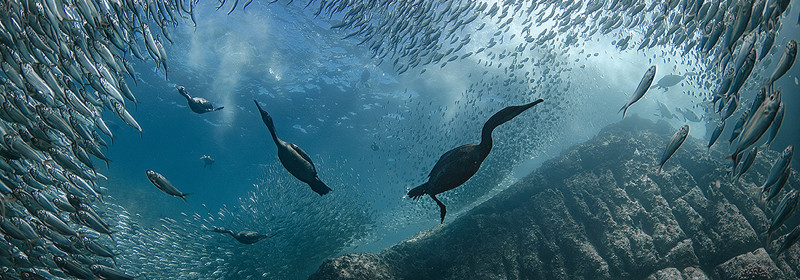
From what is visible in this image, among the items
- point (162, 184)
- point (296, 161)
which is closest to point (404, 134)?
point (162, 184)

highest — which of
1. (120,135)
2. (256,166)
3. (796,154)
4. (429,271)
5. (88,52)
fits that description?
(120,135)

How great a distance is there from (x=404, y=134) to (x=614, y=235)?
20923 millimetres

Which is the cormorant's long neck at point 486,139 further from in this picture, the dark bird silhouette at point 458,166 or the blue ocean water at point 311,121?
the blue ocean water at point 311,121

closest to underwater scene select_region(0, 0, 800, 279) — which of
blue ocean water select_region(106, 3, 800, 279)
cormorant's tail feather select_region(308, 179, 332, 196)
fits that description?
cormorant's tail feather select_region(308, 179, 332, 196)

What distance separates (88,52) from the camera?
4.79 m

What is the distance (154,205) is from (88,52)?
37.3m

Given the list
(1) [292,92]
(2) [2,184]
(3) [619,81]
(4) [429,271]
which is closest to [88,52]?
(2) [2,184]

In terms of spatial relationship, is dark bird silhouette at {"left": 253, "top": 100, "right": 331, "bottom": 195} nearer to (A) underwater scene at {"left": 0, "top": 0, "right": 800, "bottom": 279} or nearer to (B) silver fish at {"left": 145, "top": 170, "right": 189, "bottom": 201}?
(A) underwater scene at {"left": 0, "top": 0, "right": 800, "bottom": 279}

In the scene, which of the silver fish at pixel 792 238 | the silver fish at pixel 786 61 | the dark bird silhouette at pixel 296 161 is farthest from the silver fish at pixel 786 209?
the dark bird silhouette at pixel 296 161

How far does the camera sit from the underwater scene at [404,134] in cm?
390

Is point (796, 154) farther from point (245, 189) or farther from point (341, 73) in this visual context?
point (245, 189)

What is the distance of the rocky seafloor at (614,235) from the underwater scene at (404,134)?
50mm

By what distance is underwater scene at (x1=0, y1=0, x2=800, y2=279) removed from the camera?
3902mm

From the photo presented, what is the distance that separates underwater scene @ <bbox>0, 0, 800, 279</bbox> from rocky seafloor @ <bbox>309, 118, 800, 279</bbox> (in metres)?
0.05
